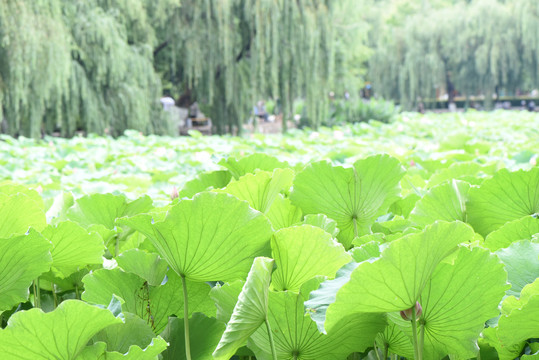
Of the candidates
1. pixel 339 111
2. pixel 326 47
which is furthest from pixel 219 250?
pixel 339 111

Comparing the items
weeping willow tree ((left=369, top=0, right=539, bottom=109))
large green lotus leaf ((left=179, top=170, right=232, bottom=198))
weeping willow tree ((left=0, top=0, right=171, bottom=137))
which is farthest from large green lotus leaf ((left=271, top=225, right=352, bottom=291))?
weeping willow tree ((left=369, top=0, right=539, bottom=109))

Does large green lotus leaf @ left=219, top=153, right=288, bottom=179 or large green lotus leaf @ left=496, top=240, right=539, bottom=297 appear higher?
large green lotus leaf @ left=219, top=153, right=288, bottom=179

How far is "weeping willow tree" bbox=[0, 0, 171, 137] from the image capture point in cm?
738

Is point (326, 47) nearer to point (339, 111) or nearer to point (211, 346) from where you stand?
point (339, 111)

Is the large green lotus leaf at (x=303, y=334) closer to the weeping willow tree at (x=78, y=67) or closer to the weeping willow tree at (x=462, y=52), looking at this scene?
the weeping willow tree at (x=78, y=67)

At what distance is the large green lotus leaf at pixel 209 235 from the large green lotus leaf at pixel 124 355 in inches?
3.2

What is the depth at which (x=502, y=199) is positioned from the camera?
2.23ft

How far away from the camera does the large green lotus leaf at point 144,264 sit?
0.48 meters

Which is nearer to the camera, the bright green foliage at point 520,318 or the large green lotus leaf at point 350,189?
the bright green foliage at point 520,318

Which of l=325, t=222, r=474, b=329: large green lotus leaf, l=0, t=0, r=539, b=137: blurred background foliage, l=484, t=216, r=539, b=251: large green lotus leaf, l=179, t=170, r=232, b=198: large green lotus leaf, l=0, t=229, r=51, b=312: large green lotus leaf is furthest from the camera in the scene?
l=0, t=0, r=539, b=137: blurred background foliage

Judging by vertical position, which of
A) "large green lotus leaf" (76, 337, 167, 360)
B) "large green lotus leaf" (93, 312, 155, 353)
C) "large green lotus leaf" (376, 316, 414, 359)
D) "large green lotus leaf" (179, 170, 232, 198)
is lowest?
"large green lotus leaf" (376, 316, 414, 359)

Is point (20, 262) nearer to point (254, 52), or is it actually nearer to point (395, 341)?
point (395, 341)

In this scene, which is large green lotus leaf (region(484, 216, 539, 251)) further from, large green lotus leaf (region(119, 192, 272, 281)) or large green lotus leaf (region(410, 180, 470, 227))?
large green lotus leaf (region(119, 192, 272, 281))

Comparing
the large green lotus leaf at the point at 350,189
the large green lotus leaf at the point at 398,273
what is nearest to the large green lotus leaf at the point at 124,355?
the large green lotus leaf at the point at 398,273
